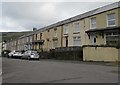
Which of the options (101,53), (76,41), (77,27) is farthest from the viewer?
(77,27)

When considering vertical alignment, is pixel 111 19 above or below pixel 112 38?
above

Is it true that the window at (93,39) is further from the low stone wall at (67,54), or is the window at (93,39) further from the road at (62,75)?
the road at (62,75)

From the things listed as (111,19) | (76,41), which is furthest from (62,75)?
(76,41)

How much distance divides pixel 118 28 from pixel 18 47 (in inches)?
2366

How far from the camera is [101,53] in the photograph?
104 feet

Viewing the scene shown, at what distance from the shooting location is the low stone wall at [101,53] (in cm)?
3038

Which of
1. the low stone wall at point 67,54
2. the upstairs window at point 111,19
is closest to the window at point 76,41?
the low stone wall at point 67,54

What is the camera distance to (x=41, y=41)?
62438mm

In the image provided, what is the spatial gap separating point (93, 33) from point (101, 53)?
7040 millimetres

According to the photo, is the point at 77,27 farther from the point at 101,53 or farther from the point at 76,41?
the point at 101,53

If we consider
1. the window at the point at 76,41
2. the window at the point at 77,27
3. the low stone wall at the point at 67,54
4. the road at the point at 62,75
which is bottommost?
the road at the point at 62,75

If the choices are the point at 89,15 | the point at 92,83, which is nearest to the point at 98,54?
the point at 89,15

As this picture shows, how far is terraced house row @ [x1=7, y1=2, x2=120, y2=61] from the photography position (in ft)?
104

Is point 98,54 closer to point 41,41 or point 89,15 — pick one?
point 89,15
